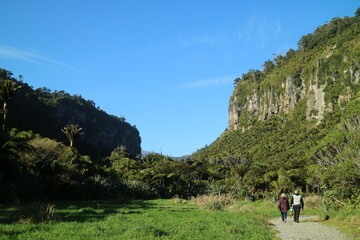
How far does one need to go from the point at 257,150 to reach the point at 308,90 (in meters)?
37.1

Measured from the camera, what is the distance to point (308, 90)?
136m

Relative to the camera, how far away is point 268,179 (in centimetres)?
4722

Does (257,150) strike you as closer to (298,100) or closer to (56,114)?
(298,100)

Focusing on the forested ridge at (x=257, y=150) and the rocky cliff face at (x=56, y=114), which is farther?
the rocky cliff face at (x=56, y=114)

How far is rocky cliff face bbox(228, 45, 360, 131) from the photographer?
113000mm

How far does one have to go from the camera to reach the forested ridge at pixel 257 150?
2081 centimetres

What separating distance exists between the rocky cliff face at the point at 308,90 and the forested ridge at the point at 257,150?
479 millimetres

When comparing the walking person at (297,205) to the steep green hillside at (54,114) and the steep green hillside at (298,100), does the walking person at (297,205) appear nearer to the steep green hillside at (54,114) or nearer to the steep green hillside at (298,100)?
the steep green hillside at (298,100)

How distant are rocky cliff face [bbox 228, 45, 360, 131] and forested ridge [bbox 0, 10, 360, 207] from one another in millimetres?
479

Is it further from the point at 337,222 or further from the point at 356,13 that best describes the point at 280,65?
the point at 337,222

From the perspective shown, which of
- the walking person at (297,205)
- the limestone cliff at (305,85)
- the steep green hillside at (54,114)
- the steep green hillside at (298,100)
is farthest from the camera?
the limestone cliff at (305,85)

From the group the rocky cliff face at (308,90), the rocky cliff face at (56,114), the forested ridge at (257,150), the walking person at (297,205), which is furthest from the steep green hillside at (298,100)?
the rocky cliff face at (56,114)

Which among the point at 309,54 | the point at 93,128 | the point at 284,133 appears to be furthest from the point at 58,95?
the point at 309,54

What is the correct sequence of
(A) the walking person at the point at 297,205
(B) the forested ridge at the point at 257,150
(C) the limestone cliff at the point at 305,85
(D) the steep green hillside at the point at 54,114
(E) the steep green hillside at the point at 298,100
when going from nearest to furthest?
(A) the walking person at the point at 297,205, (B) the forested ridge at the point at 257,150, (D) the steep green hillside at the point at 54,114, (E) the steep green hillside at the point at 298,100, (C) the limestone cliff at the point at 305,85
